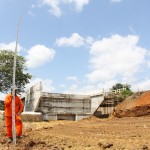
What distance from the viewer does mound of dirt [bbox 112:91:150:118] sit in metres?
18.7

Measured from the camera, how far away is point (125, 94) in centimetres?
3419

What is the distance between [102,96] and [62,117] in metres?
4.28

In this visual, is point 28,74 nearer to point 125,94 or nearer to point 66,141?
point 125,94

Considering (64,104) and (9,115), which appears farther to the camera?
(64,104)

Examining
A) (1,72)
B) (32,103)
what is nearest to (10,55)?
(1,72)

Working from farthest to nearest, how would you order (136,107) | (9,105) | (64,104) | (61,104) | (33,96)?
(33,96) < (64,104) < (61,104) < (136,107) < (9,105)

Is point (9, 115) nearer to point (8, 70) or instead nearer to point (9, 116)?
point (9, 116)

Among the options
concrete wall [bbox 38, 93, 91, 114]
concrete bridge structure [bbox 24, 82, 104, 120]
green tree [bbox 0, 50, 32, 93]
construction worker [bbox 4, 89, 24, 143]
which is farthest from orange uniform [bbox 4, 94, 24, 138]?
green tree [bbox 0, 50, 32, 93]

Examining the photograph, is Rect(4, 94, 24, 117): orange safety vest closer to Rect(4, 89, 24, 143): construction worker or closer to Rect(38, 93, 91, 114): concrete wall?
Rect(4, 89, 24, 143): construction worker

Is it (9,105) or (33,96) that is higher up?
(33,96)

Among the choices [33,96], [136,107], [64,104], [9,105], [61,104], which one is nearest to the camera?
[9,105]

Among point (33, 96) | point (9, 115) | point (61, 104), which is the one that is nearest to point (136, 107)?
point (9, 115)

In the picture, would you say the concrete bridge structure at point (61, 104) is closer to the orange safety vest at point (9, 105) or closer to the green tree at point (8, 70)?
the green tree at point (8, 70)

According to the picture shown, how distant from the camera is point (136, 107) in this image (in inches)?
758
